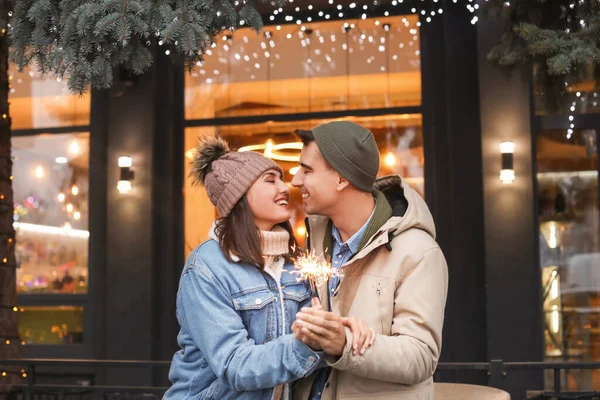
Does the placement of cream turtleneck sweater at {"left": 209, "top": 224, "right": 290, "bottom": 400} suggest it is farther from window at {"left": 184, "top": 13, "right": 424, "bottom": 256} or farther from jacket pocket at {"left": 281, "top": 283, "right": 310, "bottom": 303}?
window at {"left": 184, "top": 13, "right": 424, "bottom": 256}

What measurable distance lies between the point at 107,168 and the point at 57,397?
133 inches

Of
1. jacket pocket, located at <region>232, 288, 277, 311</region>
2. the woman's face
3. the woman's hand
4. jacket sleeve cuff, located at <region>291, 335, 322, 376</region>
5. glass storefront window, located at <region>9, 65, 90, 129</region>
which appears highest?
glass storefront window, located at <region>9, 65, 90, 129</region>

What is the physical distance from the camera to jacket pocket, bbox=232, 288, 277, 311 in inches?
106

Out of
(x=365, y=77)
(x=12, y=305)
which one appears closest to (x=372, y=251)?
(x=12, y=305)

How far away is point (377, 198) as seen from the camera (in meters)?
2.99

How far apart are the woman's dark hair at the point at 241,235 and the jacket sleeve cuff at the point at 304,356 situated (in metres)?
0.38

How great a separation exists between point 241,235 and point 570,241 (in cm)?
652

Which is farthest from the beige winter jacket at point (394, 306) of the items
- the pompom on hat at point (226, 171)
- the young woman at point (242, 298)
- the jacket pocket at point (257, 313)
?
the pompom on hat at point (226, 171)

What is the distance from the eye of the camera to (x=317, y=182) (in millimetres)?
2861

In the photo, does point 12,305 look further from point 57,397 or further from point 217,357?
point 217,357

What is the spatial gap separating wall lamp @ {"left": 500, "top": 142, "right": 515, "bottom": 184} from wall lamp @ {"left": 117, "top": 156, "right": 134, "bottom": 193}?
13.1ft

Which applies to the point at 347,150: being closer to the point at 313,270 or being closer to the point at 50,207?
the point at 313,270

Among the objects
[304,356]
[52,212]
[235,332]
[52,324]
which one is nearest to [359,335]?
[304,356]

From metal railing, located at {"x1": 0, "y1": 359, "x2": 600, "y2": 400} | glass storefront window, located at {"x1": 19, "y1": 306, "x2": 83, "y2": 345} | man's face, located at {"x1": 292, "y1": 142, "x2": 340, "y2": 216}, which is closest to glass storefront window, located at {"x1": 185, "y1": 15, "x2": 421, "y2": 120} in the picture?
glass storefront window, located at {"x1": 19, "y1": 306, "x2": 83, "y2": 345}
